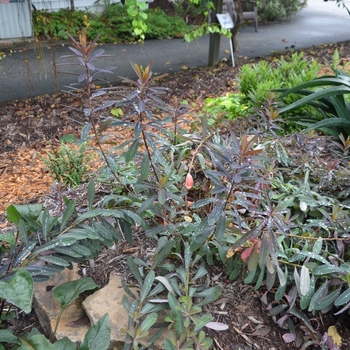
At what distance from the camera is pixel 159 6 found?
1205 centimetres

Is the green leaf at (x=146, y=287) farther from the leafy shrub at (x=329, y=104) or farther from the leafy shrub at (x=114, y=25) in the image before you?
the leafy shrub at (x=114, y=25)

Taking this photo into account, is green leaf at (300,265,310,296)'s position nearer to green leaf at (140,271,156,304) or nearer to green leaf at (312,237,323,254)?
green leaf at (312,237,323,254)

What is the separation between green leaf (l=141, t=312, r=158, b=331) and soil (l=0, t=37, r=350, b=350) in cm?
37

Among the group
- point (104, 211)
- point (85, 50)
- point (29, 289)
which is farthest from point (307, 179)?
point (29, 289)

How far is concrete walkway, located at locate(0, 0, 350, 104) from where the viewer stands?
6.39m

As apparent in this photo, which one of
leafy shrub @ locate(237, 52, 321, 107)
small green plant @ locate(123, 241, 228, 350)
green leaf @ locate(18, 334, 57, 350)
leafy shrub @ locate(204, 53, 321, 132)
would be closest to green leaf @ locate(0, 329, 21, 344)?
green leaf @ locate(18, 334, 57, 350)

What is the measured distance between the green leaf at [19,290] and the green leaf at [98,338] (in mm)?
316

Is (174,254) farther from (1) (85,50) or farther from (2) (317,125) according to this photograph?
(2) (317,125)

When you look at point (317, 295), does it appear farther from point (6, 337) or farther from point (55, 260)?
point (6, 337)

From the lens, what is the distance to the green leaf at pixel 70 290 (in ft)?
5.54

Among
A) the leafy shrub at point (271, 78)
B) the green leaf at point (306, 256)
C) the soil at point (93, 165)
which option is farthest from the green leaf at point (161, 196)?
the leafy shrub at point (271, 78)

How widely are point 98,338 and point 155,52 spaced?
7.96 meters

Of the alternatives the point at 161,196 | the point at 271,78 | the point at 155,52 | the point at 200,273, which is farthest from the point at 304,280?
the point at 155,52

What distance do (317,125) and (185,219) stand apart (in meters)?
1.60
